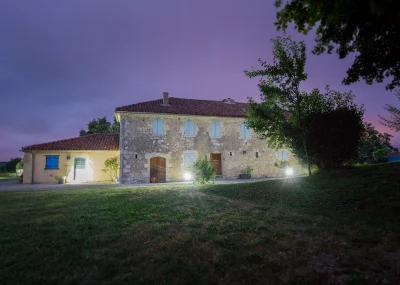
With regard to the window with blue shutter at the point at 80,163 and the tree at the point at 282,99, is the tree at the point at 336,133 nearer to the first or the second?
the tree at the point at 282,99

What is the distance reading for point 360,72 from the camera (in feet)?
24.7

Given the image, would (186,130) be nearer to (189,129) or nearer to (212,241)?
(189,129)

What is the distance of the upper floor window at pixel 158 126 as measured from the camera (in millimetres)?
18761

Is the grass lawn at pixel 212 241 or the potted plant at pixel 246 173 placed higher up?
the potted plant at pixel 246 173

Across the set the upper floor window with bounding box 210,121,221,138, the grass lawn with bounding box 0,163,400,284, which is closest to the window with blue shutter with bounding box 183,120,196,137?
the upper floor window with bounding box 210,121,221,138

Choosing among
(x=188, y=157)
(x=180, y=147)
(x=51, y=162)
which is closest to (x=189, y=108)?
(x=180, y=147)

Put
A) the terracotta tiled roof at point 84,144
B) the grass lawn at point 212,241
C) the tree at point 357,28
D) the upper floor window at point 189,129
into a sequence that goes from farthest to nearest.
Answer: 1. the upper floor window at point 189,129
2. the terracotta tiled roof at point 84,144
3. the tree at point 357,28
4. the grass lawn at point 212,241

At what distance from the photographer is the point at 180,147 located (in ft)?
63.3

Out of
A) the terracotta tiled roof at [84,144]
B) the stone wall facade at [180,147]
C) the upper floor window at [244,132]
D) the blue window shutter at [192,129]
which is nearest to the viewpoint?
the stone wall facade at [180,147]

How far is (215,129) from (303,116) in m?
10.0

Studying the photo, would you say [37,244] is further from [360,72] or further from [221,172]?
[221,172]

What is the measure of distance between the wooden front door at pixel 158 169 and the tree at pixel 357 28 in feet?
45.9

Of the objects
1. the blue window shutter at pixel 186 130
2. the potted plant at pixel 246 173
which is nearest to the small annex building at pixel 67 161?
the blue window shutter at pixel 186 130

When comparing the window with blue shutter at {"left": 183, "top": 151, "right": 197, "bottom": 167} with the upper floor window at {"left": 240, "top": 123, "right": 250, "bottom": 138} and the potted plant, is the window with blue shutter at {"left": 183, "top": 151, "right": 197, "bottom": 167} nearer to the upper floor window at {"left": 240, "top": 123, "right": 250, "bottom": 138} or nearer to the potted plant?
the potted plant
